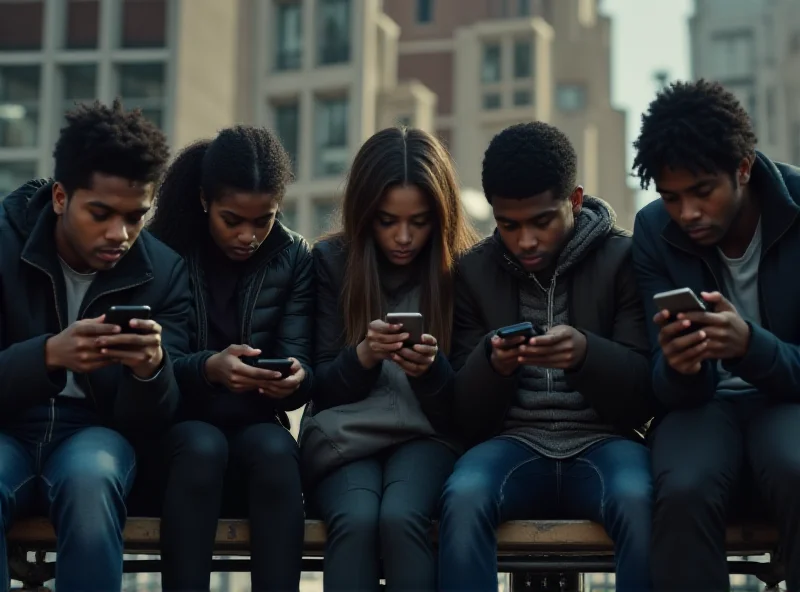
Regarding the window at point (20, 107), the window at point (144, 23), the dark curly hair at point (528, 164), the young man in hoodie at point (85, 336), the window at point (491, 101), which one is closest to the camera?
the young man in hoodie at point (85, 336)

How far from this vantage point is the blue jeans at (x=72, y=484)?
4.00 metres

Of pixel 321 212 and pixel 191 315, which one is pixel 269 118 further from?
pixel 191 315

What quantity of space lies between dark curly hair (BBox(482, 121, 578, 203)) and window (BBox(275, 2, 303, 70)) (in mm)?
32687

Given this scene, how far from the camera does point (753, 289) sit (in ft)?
15.1

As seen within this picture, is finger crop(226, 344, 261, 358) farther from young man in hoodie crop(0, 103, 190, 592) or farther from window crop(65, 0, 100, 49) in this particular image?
window crop(65, 0, 100, 49)

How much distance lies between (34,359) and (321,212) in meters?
34.0

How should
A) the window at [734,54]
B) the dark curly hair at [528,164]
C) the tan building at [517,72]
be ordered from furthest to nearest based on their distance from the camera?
1. the window at [734,54]
2. the tan building at [517,72]
3. the dark curly hair at [528,164]

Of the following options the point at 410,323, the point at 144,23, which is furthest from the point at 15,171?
the point at 410,323

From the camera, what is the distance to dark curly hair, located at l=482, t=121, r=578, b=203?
4680 mm

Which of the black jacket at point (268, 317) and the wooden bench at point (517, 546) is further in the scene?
the black jacket at point (268, 317)

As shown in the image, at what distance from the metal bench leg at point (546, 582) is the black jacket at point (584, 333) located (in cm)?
57

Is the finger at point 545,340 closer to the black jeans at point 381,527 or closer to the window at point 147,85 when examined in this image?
the black jeans at point 381,527

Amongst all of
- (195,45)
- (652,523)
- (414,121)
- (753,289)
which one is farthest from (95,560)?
(414,121)

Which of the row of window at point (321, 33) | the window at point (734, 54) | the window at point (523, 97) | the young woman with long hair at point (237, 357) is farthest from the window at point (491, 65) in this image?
the young woman with long hair at point (237, 357)
